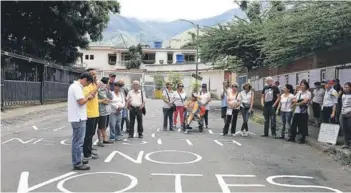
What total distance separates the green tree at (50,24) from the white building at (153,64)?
27.0 metres

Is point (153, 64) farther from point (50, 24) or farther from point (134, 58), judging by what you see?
point (50, 24)

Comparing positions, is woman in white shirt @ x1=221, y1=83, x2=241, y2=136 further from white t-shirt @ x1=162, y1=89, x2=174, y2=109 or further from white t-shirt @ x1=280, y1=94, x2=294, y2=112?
white t-shirt @ x1=162, y1=89, x2=174, y2=109

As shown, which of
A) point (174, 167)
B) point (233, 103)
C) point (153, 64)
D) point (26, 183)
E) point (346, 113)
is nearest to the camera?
point (26, 183)

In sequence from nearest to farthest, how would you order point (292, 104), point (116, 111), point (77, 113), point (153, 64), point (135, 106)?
point (77, 113), point (116, 111), point (135, 106), point (292, 104), point (153, 64)

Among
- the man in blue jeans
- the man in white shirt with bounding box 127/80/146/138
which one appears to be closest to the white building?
the man in white shirt with bounding box 127/80/146/138

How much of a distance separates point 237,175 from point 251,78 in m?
23.6

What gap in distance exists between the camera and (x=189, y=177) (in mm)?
7348

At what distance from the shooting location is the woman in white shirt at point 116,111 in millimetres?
11520

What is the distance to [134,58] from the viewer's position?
61.8 m

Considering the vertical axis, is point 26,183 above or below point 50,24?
below

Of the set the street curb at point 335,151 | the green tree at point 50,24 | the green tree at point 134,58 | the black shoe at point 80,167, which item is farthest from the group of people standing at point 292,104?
the green tree at point 134,58

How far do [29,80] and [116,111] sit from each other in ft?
46.9

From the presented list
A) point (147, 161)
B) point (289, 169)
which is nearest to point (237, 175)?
point (289, 169)

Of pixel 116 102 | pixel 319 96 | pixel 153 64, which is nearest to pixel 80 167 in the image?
pixel 116 102
